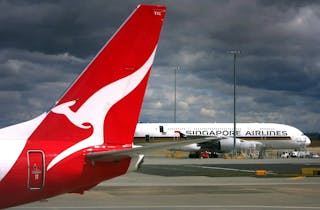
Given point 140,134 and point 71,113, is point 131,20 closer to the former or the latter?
point 71,113

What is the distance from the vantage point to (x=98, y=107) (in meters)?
10.2

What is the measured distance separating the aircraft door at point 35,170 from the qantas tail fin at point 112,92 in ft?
1.94

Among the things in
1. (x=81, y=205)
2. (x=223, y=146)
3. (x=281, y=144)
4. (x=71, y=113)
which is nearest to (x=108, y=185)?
(x=81, y=205)

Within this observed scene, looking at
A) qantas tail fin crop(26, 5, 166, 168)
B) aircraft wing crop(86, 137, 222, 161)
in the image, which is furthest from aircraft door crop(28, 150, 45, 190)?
aircraft wing crop(86, 137, 222, 161)

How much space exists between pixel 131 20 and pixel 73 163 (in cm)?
300

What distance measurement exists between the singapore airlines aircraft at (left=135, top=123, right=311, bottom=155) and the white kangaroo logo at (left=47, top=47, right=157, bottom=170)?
208ft

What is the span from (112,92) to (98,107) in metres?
0.40

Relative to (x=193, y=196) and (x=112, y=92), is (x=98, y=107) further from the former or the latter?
(x=193, y=196)

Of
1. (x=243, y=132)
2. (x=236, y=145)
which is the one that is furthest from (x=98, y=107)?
(x=243, y=132)

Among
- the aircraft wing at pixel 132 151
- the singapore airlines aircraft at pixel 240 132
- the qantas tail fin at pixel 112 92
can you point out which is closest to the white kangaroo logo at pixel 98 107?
the qantas tail fin at pixel 112 92

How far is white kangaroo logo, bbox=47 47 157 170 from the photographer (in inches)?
398

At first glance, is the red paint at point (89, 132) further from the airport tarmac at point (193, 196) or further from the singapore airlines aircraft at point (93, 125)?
the airport tarmac at point (193, 196)

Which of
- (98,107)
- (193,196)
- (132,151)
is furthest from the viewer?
(193,196)

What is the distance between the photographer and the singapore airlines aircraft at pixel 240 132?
244ft
